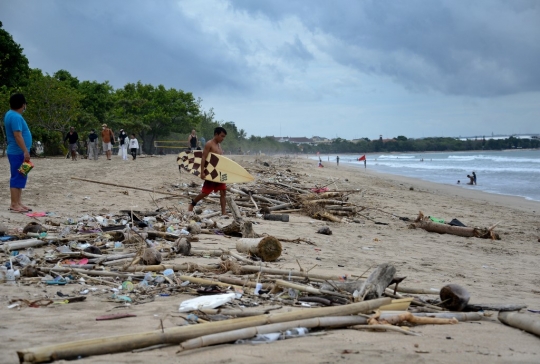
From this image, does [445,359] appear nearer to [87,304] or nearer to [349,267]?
[87,304]

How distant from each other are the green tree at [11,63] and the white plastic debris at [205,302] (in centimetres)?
3219

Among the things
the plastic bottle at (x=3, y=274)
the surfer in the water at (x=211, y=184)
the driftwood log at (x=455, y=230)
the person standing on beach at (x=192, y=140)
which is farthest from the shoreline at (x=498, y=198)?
the plastic bottle at (x=3, y=274)

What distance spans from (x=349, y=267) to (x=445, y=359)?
332cm

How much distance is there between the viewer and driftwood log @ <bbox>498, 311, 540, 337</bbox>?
374cm

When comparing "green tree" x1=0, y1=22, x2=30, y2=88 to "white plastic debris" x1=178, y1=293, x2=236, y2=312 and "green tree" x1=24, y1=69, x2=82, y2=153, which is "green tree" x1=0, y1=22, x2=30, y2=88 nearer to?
"green tree" x1=24, y1=69, x2=82, y2=153

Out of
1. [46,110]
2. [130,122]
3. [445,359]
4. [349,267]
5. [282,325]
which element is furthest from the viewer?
[130,122]

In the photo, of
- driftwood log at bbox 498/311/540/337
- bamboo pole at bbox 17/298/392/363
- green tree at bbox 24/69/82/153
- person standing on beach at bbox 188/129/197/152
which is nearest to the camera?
bamboo pole at bbox 17/298/392/363

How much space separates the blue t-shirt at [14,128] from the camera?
26.5 feet

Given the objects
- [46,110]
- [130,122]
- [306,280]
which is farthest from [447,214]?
[130,122]

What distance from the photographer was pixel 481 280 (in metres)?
6.45

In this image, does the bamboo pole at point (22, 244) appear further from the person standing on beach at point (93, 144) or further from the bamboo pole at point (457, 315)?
the person standing on beach at point (93, 144)

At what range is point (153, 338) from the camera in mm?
3107

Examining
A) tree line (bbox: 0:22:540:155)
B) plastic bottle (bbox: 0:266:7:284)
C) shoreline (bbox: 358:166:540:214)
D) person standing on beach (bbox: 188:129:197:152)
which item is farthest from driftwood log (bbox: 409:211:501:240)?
tree line (bbox: 0:22:540:155)

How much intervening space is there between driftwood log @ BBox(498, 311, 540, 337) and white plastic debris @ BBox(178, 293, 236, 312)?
7.05 feet
